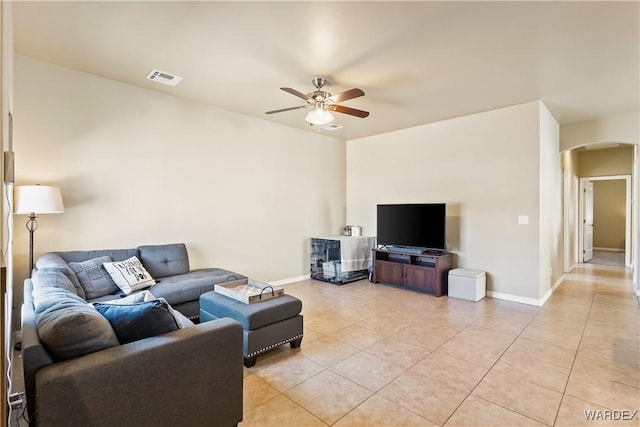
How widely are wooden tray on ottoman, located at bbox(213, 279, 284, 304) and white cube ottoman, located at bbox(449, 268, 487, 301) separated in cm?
289

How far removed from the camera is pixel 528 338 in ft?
10.8

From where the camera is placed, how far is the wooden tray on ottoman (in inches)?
115

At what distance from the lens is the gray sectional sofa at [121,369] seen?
1290 mm

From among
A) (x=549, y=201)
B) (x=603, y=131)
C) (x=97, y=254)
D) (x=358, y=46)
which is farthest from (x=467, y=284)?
(x=97, y=254)

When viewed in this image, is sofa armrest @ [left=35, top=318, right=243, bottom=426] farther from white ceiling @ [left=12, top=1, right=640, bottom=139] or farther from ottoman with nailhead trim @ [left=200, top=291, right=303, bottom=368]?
white ceiling @ [left=12, top=1, right=640, bottom=139]

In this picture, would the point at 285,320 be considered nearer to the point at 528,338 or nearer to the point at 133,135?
the point at 528,338

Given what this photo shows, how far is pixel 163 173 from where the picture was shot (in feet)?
13.8

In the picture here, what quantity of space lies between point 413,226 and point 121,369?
456 cm

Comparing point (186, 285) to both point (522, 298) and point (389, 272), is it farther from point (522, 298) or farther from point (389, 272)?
point (522, 298)

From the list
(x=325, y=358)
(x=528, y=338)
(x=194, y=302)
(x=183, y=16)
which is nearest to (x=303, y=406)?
(x=325, y=358)

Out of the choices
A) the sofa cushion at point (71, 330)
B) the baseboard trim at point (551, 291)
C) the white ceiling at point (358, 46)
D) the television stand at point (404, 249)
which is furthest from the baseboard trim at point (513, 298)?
the sofa cushion at point (71, 330)

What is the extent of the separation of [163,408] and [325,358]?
1.57m

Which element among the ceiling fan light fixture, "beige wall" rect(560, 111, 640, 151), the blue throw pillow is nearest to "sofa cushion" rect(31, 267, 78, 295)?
the blue throw pillow

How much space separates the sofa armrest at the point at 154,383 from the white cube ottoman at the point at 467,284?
378 cm
